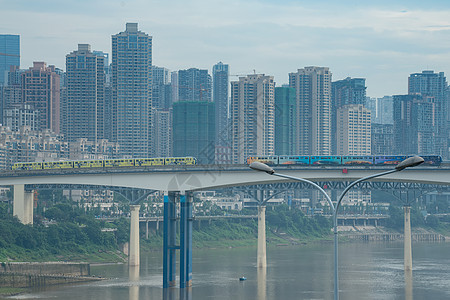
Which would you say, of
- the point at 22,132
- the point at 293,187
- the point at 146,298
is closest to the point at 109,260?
the point at 293,187

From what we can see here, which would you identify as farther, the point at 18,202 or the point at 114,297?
the point at 18,202

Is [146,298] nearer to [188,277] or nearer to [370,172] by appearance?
[188,277]

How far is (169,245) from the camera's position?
80000 millimetres

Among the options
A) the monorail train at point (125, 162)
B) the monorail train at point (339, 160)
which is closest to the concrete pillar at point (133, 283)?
the monorail train at point (125, 162)

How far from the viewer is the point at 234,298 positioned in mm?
75625

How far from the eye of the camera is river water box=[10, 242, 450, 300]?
7775cm

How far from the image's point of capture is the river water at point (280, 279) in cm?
7775

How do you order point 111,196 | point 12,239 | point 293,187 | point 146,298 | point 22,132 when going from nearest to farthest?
point 146,298, point 293,187, point 12,239, point 111,196, point 22,132

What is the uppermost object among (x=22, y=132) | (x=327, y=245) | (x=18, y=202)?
(x=22, y=132)

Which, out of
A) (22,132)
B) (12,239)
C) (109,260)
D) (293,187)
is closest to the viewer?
(293,187)

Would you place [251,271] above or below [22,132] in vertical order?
below

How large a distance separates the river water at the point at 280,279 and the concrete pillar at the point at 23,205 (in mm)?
16179

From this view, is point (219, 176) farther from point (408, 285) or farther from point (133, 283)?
point (408, 285)

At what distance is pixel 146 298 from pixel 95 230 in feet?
154
